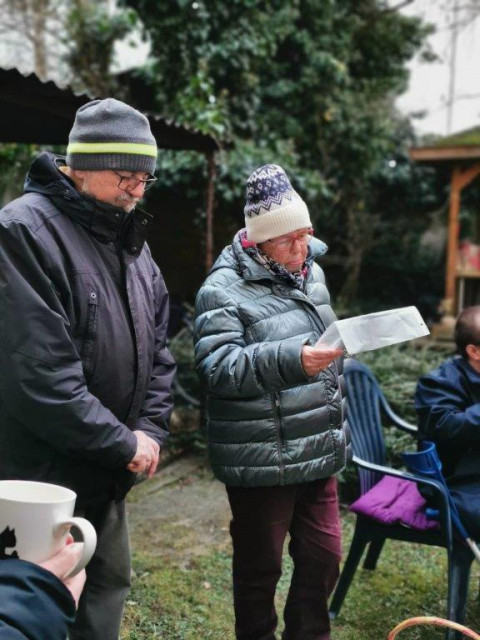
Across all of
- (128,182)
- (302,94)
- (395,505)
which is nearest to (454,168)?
(302,94)

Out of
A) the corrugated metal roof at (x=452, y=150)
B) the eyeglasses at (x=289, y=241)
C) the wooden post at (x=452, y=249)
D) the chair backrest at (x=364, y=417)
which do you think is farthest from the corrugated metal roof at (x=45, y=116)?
the wooden post at (x=452, y=249)

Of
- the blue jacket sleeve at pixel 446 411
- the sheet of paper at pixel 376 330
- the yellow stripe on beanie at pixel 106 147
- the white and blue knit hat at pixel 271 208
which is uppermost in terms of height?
the yellow stripe on beanie at pixel 106 147

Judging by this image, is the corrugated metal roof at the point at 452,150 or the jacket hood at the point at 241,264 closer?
the jacket hood at the point at 241,264

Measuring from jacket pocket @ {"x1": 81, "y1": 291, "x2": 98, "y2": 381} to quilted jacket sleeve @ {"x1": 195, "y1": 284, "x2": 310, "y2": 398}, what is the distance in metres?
0.46

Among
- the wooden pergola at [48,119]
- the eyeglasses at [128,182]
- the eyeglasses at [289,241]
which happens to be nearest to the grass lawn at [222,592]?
the eyeglasses at [289,241]

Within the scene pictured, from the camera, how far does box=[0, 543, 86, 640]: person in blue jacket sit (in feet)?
3.54

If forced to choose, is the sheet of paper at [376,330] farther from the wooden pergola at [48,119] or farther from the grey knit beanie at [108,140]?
the wooden pergola at [48,119]

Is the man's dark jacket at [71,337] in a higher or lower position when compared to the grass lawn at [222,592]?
higher

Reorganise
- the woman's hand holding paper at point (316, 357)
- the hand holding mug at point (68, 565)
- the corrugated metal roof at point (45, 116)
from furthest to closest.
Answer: the corrugated metal roof at point (45, 116)
the woman's hand holding paper at point (316, 357)
the hand holding mug at point (68, 565)

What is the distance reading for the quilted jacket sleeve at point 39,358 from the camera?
1.84 metres

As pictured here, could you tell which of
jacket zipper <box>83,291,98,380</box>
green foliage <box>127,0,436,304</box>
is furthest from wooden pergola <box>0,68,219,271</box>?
jacket zipper <box>83,291,98,380</box>

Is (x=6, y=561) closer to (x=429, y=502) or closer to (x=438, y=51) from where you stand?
(x=429, y=502)

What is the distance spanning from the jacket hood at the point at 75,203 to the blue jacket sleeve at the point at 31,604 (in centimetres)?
112

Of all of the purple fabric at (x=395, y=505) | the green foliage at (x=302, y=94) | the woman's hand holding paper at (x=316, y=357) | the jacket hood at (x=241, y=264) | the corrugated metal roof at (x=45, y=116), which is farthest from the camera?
the green foliage at (x=302, y=94)
